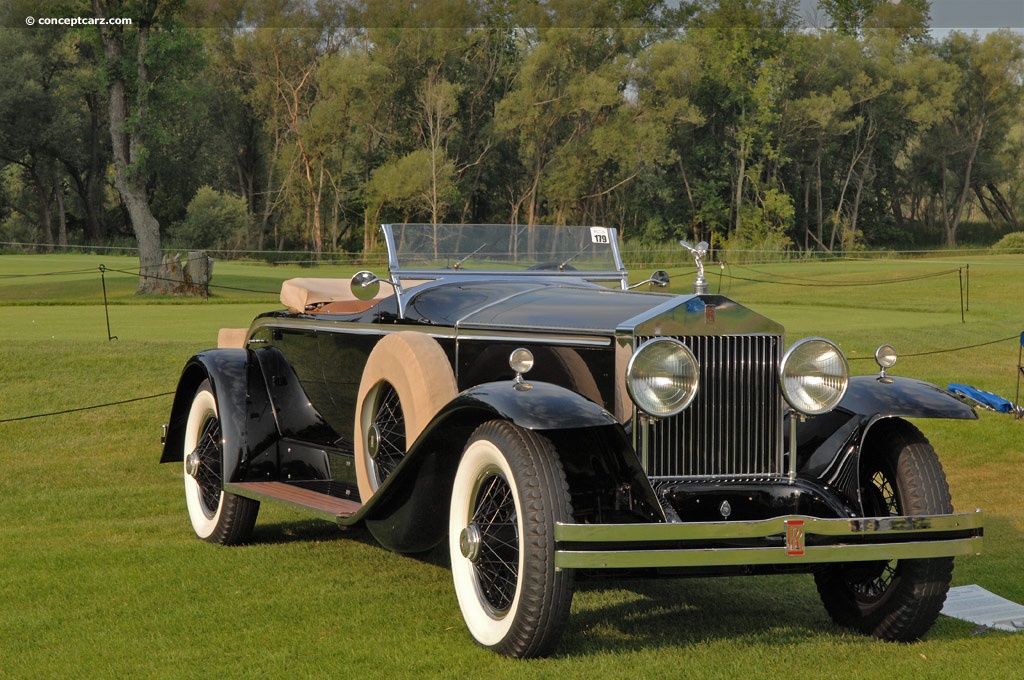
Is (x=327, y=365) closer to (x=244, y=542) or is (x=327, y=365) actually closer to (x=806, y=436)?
(x=244, y=542)

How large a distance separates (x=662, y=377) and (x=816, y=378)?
2.34ft

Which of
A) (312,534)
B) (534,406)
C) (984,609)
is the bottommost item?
(312,534)

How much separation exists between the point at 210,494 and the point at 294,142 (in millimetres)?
46898

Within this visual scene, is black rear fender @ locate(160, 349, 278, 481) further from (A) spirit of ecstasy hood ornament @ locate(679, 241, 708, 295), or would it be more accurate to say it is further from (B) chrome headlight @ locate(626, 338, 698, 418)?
(B) chrome headlight @ locate(626, 338, 698, 418)

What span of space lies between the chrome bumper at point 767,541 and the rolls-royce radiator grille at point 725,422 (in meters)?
0.57

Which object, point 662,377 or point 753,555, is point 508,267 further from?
point 753,555

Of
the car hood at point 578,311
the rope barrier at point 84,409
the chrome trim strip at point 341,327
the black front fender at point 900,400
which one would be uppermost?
the car hood at point 578,311

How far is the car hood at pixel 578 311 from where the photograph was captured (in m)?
4.54

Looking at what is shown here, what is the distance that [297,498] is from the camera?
570 cm

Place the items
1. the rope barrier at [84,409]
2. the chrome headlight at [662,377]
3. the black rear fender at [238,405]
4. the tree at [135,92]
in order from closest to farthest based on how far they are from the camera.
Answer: the chrome headlight at [662,377], the black rear fender at [238,405], the rope barrier at [84,409], the tree at [135,92]

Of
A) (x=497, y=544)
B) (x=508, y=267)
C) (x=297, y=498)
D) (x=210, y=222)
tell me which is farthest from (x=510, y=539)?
(x=210, y=222)

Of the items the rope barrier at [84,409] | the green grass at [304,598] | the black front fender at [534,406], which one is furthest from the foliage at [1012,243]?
the black front fender at [534,406]

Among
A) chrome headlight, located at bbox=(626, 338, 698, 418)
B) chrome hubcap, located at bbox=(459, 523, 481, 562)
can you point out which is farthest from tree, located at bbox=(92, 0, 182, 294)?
chrome headlight, located at bbox=(626, 338, 698, 418)

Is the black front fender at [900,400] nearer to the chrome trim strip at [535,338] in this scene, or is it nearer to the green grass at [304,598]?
the green grass at [304,598]
